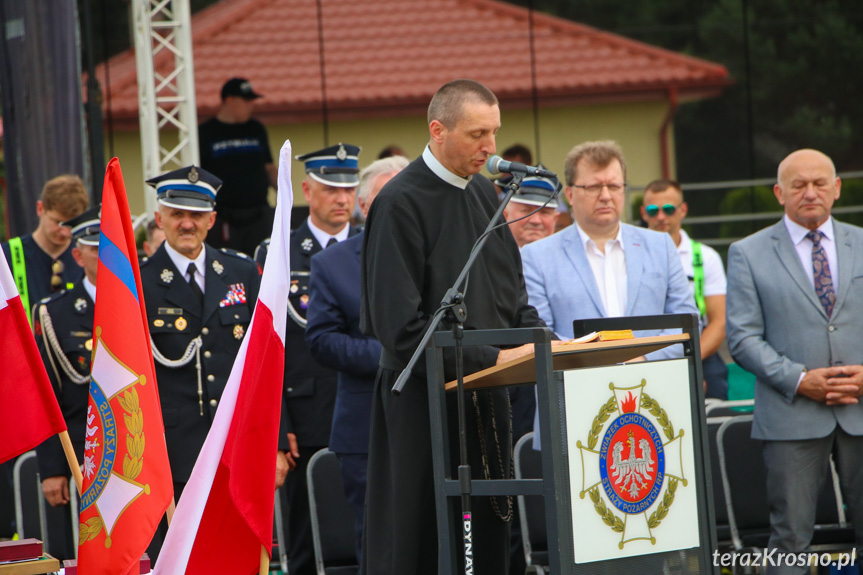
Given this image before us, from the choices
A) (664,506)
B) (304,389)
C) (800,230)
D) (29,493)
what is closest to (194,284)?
(304,389)

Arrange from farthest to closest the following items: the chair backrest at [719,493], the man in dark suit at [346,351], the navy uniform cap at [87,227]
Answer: the navy uniform cap at [87,227]
the chair backrest at [719,493]
the man in dark suit at [346,351]

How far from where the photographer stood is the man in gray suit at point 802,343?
17.3 ft

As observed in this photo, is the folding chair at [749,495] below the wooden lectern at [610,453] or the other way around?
below

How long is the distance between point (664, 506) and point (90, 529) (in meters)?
1.79

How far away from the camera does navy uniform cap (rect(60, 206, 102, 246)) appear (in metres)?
5.89

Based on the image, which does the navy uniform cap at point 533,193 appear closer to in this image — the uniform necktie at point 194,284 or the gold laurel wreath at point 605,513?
the uniform necktie at point 194,284

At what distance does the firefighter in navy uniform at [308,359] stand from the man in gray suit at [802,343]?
2012 mm

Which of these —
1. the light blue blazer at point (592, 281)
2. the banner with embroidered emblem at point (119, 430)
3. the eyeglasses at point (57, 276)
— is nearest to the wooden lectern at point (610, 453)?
the banner with embroidered emblem at point (119, 430)

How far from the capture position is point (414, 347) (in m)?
3.61

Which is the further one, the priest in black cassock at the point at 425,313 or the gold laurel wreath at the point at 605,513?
the priest in black cassock at the point at 425,313

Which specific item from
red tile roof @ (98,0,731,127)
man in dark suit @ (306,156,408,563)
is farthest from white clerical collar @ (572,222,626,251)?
red tile roof @ (98,0,731,127)

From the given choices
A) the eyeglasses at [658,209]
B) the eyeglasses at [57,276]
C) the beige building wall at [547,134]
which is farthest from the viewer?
the beige building wall at [547,134]

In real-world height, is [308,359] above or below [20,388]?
below

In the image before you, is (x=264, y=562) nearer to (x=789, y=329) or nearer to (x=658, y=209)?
(x=789, y=329)
